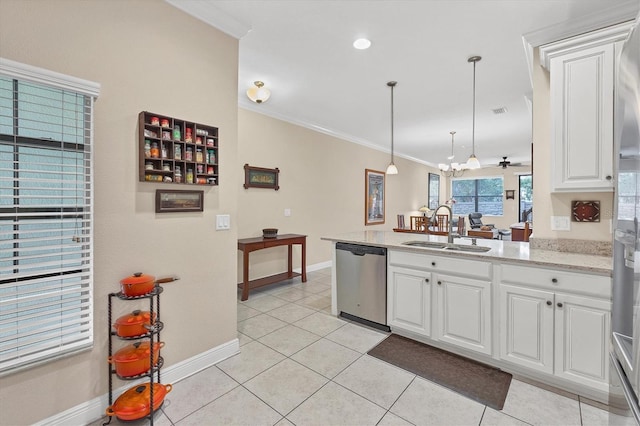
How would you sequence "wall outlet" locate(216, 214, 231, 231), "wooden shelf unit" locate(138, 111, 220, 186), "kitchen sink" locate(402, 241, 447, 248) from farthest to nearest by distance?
"kitchen sink" locate(402, 241, 447, 248)
"wall outlet" locate(216, 214, 231, 231)
"wooden shelf unit" locate(138, 111, 220, 186)

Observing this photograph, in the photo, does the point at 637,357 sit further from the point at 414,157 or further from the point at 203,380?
the point at 414,157

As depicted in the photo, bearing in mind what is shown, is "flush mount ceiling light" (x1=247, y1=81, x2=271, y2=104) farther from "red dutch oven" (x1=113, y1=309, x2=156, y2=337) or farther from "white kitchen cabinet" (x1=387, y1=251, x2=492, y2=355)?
"red dutch oven" (x1=113, y1=309, x2=156, y2=337)

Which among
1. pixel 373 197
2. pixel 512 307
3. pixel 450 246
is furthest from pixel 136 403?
pixel 373 197

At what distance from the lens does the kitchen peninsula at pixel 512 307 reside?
5.90ft

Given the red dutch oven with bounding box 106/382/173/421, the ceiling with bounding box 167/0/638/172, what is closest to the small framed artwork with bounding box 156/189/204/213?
the red dutch oven with bounding box 106/382/173/421

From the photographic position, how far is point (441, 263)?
7.91ft

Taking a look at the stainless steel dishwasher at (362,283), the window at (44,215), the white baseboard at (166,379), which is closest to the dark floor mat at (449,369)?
the stainless steel dishwasher at (362,283)

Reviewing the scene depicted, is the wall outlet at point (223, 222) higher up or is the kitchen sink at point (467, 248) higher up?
the wall outlet at point (223, 222)

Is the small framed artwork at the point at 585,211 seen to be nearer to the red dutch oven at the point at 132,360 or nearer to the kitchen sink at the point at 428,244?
the kitchen sink at the point at 428,244

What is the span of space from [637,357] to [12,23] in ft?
9.52

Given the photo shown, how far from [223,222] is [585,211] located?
289 centimetres

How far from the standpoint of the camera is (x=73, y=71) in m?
1.62

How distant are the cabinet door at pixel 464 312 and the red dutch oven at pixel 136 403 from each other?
6.92 feet

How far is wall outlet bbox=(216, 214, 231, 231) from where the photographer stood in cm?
231
